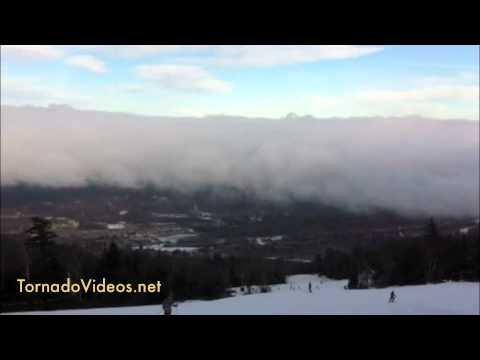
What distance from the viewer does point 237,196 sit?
277 feet
